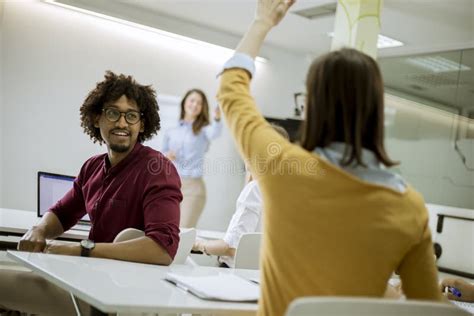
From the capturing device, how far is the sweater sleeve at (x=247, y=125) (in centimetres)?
143

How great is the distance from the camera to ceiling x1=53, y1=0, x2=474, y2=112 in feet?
20.2

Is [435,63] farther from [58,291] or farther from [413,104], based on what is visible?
[58,291]

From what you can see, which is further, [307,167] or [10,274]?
[10,274]

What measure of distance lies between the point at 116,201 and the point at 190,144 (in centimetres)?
488

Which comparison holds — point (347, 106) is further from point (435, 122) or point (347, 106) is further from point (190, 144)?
point (190, 144)

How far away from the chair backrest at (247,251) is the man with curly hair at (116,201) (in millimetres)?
587

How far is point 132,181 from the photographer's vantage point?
7.93 feet

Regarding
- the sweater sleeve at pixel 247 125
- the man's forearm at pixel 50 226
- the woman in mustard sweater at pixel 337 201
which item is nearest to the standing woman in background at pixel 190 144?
the man's forearm at pixel 50 226

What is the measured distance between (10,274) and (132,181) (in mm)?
573

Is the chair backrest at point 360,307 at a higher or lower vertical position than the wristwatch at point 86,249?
higher

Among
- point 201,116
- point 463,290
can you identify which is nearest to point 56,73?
point 201,116

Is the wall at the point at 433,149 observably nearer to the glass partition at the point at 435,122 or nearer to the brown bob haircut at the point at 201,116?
the glass partition at the point at 435,122

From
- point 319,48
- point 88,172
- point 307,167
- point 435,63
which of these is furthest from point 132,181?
point 319,48

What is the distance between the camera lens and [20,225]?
123 inches
